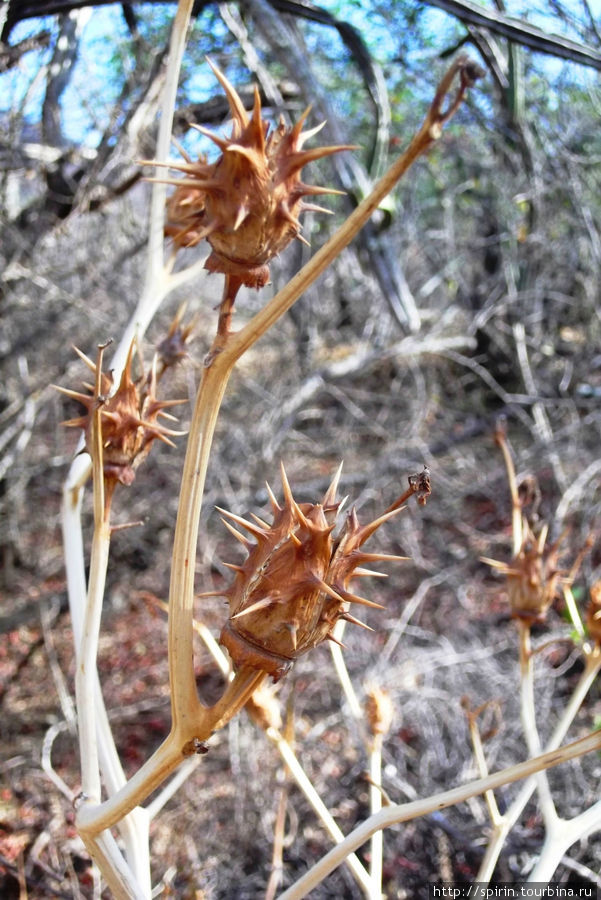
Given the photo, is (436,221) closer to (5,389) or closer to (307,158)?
(5,389)

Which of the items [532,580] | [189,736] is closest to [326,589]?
[189,736]

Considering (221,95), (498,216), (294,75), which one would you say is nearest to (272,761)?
(294,75)

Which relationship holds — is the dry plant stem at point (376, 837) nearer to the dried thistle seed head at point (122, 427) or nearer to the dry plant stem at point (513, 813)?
the dry plant stem at point (513, 813)

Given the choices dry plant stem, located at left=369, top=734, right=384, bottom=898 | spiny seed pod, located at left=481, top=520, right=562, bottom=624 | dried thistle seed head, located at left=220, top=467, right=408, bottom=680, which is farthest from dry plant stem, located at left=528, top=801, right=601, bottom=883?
dried thistle seed head, located at left=220, top=467, right=408, bottom=680

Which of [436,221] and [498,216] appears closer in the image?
[498,216]

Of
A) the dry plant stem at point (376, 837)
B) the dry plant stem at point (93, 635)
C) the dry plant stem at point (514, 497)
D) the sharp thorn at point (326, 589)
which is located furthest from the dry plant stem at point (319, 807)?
the dry plant stem at point (514, 497)

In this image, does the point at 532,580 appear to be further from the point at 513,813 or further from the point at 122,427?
the point at 122,427
